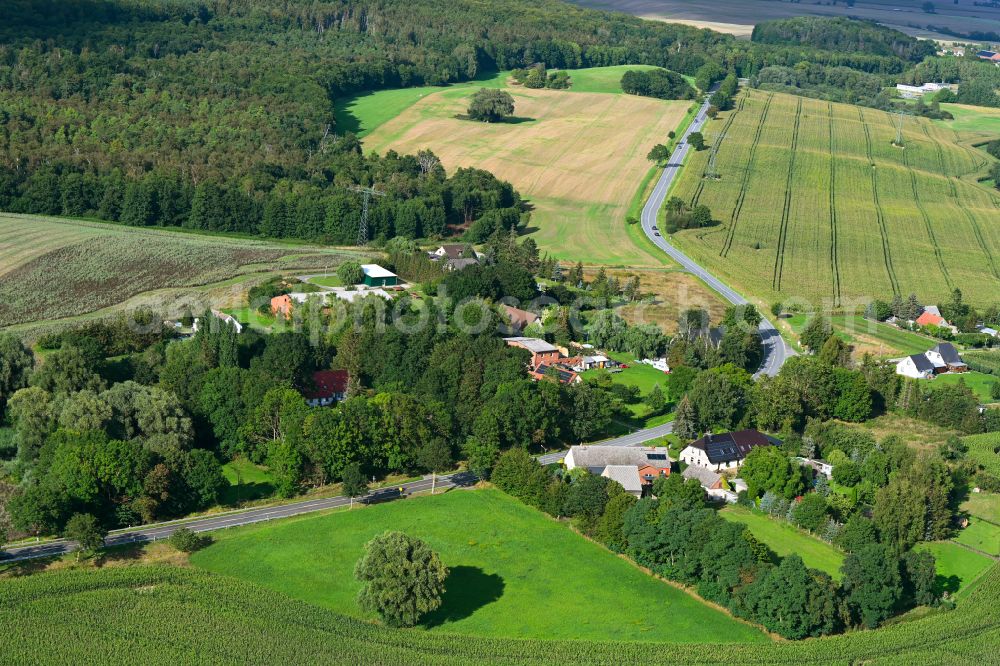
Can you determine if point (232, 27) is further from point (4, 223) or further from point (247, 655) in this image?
point (247, 655)

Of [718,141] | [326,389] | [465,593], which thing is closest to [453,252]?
[326,389]

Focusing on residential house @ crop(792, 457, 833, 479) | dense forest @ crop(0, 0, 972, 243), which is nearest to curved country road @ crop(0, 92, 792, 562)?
residential house @ crop(792, 457, 833, 479)

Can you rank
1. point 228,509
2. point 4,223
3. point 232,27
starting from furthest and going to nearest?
point 232,27 < point 4,223 < point 228,509

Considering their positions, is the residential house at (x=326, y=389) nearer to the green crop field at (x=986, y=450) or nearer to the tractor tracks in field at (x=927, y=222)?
the green crop field at (x=986, y=450)

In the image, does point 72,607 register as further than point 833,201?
No

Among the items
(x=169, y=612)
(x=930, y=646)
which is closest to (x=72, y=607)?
(x=169, y=612)
